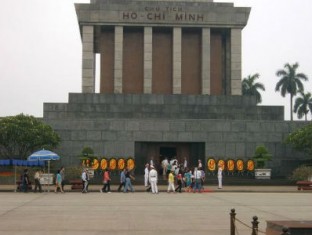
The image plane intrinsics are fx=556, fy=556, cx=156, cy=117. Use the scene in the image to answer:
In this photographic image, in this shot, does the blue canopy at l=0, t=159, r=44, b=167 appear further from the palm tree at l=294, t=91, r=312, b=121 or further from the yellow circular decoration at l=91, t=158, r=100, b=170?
the palm tree at l=294, t=91, r=312, b=121

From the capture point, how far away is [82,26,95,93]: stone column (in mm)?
44125

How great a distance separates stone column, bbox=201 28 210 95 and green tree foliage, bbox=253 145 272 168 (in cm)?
816

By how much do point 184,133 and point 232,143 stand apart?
3542 millimetres

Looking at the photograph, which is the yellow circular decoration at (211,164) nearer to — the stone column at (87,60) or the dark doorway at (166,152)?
the dark doorway at (166,152)

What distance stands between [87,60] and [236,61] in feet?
39.5

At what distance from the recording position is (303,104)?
3691 inches

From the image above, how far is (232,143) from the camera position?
4022 centimetres

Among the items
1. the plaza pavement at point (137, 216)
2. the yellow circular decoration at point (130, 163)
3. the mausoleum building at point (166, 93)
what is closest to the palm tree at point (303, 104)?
the mausoleum building at point (166, 93)

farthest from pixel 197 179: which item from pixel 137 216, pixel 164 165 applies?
pixel 137 216

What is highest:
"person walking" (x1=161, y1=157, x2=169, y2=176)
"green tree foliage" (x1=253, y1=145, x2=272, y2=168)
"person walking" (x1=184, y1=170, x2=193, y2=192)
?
"green tree foliage" (x1=253, y1=145, x2=272, y2=168)

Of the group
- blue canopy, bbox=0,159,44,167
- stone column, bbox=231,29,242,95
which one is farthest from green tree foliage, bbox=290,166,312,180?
blue canopy, bbox=0,159,44,167

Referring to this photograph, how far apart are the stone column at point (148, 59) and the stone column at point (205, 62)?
4.20m

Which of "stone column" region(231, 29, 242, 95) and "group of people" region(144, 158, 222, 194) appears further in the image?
"stone column" region(231, 29, 242, 95)

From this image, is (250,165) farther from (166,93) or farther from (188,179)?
(166,93)
